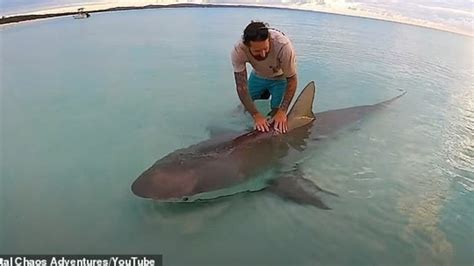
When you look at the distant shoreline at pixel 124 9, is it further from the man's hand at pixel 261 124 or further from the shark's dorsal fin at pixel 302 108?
the man's hand at pixel 261 124

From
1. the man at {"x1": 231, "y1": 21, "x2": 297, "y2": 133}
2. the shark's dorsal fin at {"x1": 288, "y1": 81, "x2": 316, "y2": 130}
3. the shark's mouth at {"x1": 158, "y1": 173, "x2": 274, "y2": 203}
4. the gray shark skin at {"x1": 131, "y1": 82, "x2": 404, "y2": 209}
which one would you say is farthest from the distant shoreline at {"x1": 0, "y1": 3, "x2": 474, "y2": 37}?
the shark's mouth at {"x1": 158, "y1": 173, "x2": 274, "y2": 203}

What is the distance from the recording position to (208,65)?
213 inches

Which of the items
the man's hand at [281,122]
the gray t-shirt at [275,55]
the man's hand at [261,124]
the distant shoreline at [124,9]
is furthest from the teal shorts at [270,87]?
the distant shoreline at [124,9]

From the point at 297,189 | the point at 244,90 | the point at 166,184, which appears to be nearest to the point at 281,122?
the point at 244,90

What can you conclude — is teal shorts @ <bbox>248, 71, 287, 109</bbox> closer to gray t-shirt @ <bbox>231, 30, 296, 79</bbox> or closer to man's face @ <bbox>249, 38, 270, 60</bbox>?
gray t-shirt @ <bbox>231, 30, 296, 79</bbox>

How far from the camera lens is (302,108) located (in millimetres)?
3449

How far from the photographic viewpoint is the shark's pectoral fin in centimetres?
277

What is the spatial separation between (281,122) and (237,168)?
0.64 meters

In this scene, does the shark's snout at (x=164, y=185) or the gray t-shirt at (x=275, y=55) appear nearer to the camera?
the shark's snout at (x=164, y=185)

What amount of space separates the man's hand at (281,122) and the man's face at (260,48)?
0.41 m

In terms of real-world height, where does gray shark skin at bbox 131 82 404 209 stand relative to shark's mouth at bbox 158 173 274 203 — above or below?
above

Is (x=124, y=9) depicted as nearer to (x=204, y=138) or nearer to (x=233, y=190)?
(x=204, y=138)

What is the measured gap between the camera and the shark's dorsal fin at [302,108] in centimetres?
338

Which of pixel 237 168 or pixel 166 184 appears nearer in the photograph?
pixel 166 184
